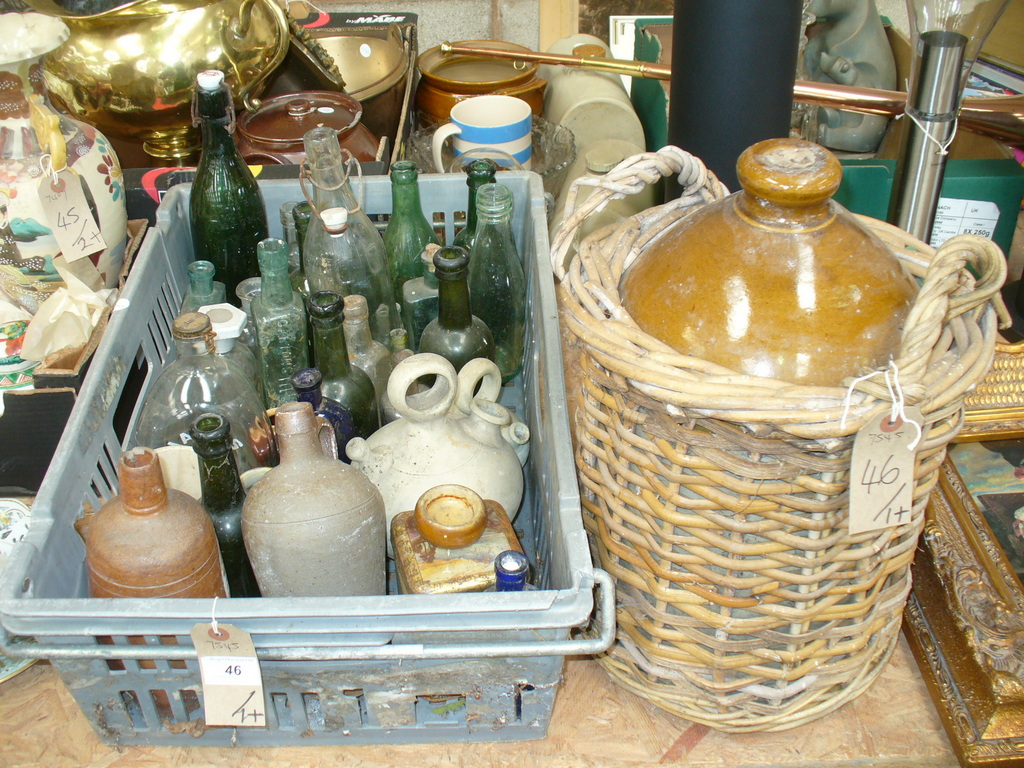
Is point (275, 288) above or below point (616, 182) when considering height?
below

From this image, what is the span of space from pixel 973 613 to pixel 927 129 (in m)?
0.50

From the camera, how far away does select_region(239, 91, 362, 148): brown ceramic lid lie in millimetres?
1301

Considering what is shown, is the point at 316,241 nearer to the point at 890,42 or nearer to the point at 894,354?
the point at 894,354

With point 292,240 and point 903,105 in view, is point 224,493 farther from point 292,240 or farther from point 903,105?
point 903,105

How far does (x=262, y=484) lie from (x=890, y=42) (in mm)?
1374

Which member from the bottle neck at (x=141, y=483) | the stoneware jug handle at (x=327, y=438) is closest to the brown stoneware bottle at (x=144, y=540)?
the bottle neck at (x=141, y=483)

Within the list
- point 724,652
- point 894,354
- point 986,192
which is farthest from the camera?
point 986,192

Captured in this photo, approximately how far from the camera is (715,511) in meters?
0.65

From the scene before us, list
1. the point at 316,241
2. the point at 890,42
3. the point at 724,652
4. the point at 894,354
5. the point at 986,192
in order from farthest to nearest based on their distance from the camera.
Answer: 1. the point at 890,42
2. the point at 986,192
3. the point at 316,241
4. the point at 724,652
5. the point at 894,354

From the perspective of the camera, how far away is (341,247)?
1.06 meters

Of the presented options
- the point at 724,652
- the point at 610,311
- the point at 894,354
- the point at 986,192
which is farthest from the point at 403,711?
the point at 986,192

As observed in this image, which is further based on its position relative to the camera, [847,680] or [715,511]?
[847,680]

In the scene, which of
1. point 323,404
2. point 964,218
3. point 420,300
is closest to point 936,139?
point 964,218

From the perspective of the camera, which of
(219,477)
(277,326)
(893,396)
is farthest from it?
(277,326)
